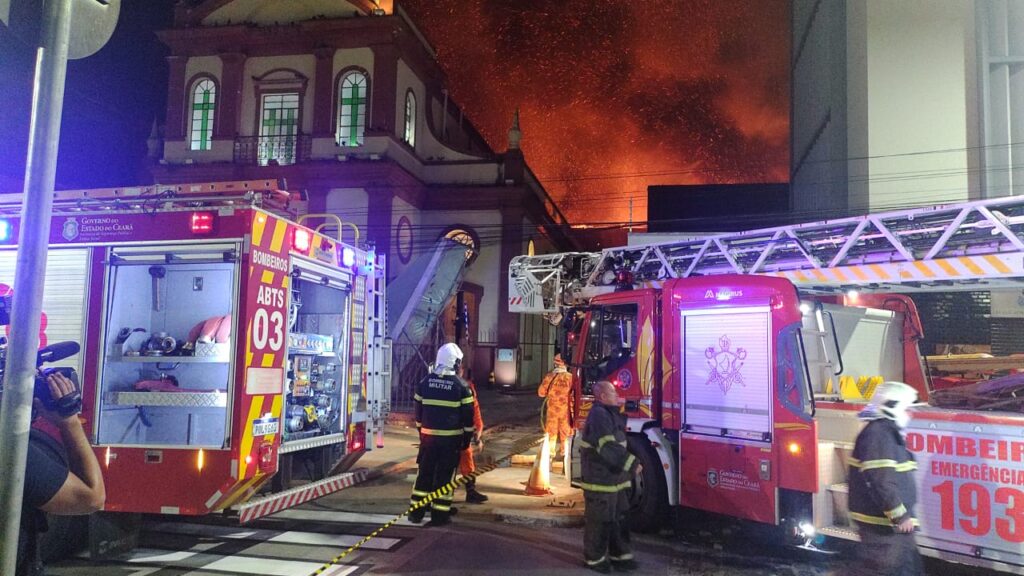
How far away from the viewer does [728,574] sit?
5.65m

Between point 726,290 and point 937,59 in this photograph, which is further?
point 937,59

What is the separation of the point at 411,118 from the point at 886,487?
2507 cm

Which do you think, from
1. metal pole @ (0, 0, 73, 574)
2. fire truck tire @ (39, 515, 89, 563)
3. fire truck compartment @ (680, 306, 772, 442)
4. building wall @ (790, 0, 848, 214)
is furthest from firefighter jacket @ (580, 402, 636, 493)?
building wall @ (790, 0, 848, 214)

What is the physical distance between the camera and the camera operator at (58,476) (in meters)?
2.34

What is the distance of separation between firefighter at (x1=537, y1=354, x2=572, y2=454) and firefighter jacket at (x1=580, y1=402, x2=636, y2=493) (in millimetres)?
3111

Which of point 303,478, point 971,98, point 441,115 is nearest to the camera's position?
point 303,478

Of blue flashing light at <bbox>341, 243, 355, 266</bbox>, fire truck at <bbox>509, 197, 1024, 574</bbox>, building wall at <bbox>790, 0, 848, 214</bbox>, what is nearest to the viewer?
fire truck at <bbox>509, 197, 1024, 574</bbox>

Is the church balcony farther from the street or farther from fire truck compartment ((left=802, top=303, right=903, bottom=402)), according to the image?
fire truck compartment ((left=802, top=303, right=903, bottom=402))

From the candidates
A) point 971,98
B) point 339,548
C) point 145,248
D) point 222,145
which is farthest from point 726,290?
point 222,145

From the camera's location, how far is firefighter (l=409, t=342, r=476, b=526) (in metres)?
7.09

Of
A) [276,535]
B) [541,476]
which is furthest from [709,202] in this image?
[276,535]

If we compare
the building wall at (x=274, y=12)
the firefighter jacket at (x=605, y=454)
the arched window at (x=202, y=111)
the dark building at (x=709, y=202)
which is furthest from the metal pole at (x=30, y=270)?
the dark building at (x=709, y=202)

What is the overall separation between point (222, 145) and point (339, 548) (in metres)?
23.5

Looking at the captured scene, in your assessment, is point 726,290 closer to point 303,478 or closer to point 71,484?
point 303,478
